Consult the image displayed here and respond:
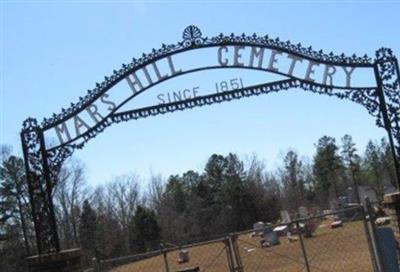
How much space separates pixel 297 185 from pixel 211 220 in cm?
1931

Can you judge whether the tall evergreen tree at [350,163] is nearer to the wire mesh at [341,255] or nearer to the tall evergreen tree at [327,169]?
the tall evergreen tree at [327,169]

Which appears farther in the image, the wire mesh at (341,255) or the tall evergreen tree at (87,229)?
the tall evergreen tree at (87,229)

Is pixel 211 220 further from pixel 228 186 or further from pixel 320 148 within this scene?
pixel 320 148

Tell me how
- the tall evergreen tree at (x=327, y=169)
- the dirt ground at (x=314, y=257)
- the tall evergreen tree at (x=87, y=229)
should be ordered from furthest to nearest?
the tall evergreen tree at (x=327, y=169)
the tall evergreen tree at (x=87, y=229)
the dirt ground at (x=314, y=257)

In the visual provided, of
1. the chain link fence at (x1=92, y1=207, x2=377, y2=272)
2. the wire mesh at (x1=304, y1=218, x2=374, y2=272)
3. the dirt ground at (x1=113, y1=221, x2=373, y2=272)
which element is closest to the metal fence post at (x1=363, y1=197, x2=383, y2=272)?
the chain link fence at (x1=92, y1=207, x2=377, y2=272)

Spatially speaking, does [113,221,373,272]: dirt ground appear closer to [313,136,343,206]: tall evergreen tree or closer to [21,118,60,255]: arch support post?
[21,118,60,255]: arch support post

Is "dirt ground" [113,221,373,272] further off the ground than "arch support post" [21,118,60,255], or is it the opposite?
"arch support post" [21,118,60,255]

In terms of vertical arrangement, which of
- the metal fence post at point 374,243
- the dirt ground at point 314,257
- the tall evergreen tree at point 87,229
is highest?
the tall evergreen tree at point 87,229

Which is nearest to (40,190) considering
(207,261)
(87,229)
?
(207,261)

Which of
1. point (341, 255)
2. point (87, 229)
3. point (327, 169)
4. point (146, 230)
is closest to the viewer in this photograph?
point (341, 255)

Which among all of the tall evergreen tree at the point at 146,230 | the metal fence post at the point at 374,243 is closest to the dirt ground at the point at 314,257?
the metal fence post at the point at 374,243

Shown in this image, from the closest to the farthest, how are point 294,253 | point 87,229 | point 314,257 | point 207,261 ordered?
point 314,257 < point 294,253 < point 207,261 < point 87,229

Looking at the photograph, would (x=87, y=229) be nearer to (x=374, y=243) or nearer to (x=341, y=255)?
(x=341, y=255)

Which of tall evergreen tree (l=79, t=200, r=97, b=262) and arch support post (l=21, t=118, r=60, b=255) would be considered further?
tall evergreen tree (l=79, t=200, r=97, b=262)
